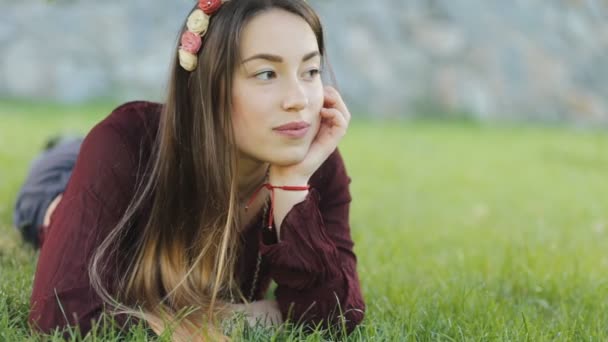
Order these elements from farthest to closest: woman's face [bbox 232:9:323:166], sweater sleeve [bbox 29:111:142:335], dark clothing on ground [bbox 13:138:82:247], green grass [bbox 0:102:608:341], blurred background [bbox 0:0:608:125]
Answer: blurred background [bbox 0:0:608:125]
dark clothing on ground [bbox 13:138:82:247]
green grass [bbox 0:102:608:341]
woman's face [bbox 232:9:323:166]
sweater sleeve [bbox 29:111:142:335]

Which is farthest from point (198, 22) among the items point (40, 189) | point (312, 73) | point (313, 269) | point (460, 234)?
point (460, 234)

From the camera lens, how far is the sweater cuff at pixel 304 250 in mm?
2320

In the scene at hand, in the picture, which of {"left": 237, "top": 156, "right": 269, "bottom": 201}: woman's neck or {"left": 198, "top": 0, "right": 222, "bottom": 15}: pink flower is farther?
{"left": 237, "top": 156, "right": 269, "bottom": 201}: woman's neck

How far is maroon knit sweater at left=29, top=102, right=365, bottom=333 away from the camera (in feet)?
7.11

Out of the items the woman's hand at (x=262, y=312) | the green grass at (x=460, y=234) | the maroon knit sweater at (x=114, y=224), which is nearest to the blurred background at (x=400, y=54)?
the green grass at (x=460, y=234)

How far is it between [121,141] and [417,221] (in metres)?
2.75

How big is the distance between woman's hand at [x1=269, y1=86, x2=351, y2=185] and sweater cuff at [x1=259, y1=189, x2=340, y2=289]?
7 centimetres

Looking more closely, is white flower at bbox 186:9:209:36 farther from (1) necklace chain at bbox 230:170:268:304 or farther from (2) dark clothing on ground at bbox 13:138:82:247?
(2) dark clothing on ground at bbox 13:138:82:247

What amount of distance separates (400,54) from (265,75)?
34.1 feet

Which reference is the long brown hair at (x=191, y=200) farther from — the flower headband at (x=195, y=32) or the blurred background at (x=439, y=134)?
the blurred background at (x=439, y=134)

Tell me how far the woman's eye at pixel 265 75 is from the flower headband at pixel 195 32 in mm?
184

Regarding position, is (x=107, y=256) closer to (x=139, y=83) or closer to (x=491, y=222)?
(x=491, y=222)

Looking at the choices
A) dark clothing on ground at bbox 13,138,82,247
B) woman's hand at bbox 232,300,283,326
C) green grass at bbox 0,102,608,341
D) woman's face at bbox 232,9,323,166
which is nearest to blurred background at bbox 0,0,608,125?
green grass at bbox 0,102,608,341

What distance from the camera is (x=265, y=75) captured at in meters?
2.26
